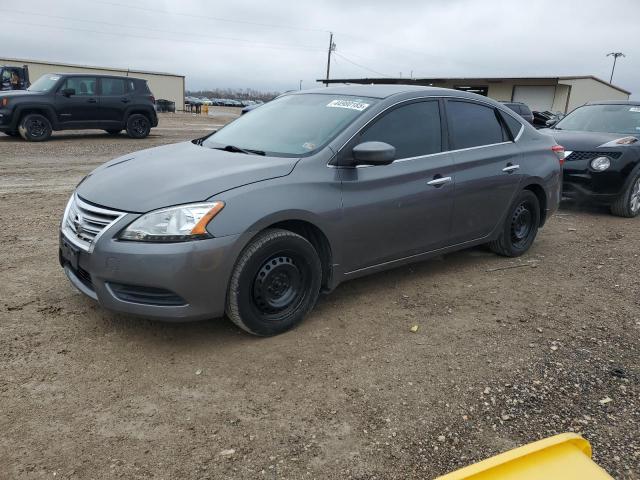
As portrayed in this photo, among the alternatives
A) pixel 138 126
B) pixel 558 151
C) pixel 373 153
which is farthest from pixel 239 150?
pixel 138 126

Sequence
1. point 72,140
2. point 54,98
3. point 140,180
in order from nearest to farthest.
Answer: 1. point 140,180
2. point 54,98
3. point 72,140

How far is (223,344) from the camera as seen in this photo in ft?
11.4

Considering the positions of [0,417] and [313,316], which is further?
[313,316]

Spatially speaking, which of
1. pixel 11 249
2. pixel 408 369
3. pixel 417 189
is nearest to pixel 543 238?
pixel 417 189

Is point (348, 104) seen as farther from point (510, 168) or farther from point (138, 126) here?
point (138, 126)

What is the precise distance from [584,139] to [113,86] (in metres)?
12.6

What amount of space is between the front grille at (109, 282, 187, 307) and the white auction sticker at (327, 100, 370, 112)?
1997 mm

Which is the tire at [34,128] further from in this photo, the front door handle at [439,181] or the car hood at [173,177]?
the front door handle at [439,181]

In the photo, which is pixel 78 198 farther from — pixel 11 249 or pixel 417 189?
pixel 417 189

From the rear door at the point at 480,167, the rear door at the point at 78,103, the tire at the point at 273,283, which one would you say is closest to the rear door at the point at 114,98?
the rear door at the point at 78,103

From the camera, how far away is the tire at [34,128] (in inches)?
532

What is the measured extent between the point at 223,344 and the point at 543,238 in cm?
455

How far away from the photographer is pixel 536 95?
3650 cm

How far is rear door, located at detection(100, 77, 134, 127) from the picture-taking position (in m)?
15.1
